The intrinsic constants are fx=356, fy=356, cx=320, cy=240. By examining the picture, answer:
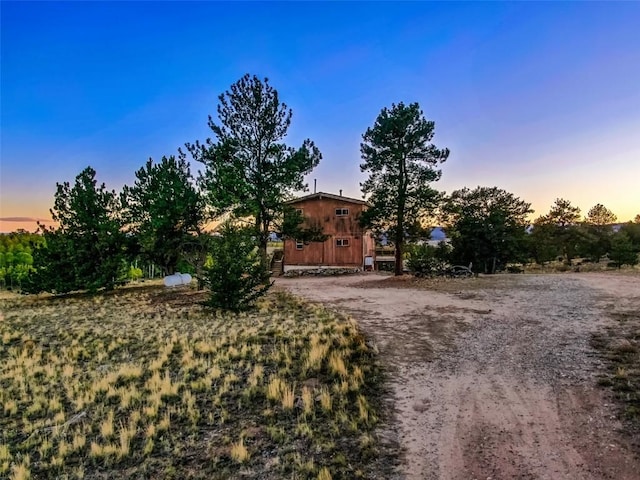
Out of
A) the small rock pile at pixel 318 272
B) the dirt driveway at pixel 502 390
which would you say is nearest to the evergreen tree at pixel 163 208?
the small rock pile at pixel 318 272

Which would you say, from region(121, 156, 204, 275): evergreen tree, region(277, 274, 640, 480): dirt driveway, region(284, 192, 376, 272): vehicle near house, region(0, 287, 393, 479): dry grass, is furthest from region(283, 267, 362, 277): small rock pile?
region(0, 287, 393, 479): dry grass

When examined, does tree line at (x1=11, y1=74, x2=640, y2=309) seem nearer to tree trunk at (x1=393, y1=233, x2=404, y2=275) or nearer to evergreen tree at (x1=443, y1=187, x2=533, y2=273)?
tree trunk at (x1=393, y1=233, x2=404, y2=275)

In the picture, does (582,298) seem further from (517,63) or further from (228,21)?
(228,21)

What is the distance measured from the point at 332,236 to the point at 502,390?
22149 mm

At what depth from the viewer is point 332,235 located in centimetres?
2759

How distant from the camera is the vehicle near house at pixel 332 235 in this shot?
27.6 m

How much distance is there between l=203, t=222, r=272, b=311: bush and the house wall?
13409 millimetres

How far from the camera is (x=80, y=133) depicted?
74.8 ft

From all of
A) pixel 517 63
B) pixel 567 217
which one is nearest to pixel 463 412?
pixel 517 63

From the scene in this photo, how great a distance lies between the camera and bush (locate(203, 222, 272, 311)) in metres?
13.4

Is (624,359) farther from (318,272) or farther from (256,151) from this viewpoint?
(318,272)

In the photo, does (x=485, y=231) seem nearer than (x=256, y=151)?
No

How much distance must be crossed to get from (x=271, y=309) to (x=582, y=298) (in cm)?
Result: 1132

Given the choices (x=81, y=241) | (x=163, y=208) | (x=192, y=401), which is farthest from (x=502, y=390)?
(x=81, y=241)
